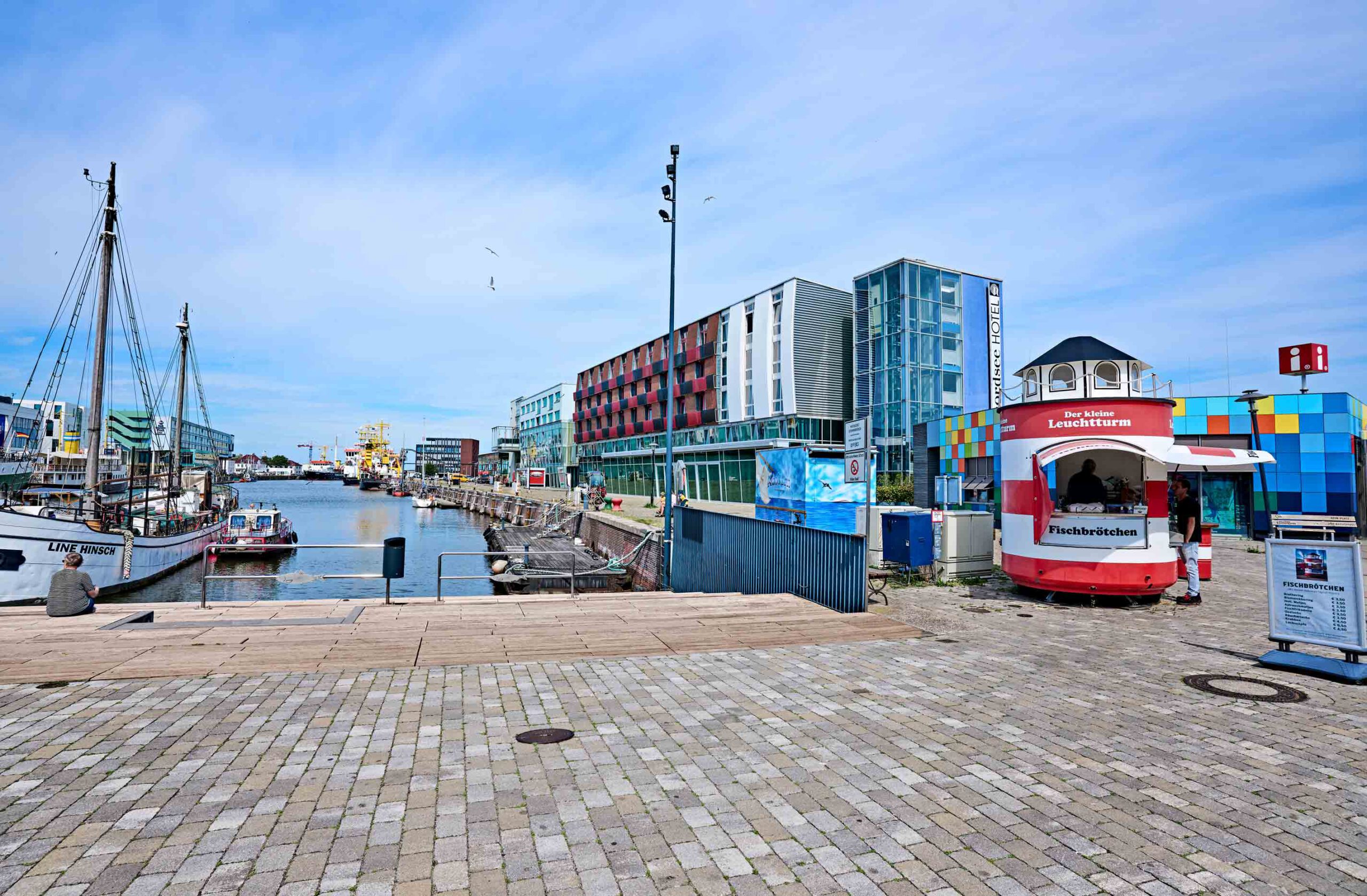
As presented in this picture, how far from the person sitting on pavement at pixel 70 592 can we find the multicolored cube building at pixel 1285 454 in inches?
950

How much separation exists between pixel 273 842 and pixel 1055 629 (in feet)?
32.0

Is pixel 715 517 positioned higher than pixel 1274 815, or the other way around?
pixel 715 517

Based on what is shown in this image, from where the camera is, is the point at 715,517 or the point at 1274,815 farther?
the point at 715,517

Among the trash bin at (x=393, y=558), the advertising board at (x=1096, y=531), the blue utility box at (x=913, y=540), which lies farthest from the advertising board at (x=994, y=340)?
the trash bin at (x=393, y=558)

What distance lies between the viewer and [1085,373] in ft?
40.9

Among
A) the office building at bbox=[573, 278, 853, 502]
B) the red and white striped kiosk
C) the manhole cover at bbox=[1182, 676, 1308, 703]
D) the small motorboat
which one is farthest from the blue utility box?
the small motorboat

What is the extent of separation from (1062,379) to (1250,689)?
23.1 ft

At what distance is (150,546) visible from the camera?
28.7 meters

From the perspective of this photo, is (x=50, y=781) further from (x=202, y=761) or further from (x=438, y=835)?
(x=438, y=835)

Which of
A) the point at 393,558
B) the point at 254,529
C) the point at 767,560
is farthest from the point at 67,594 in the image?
the point at 254,529

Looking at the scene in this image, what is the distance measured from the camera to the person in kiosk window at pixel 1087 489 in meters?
12.3

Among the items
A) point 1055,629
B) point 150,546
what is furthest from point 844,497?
point 150,546

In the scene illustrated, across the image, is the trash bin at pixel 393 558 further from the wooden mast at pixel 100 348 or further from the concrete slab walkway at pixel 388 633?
the wooden mast at pixel 100 348

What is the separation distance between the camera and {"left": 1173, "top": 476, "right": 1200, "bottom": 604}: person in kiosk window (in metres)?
12.0
